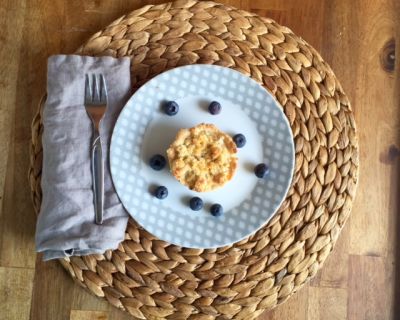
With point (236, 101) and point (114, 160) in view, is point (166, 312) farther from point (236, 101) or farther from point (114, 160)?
point (236, 101)

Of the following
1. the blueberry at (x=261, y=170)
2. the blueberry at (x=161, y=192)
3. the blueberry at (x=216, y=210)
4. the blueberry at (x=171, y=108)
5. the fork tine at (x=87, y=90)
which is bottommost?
the blueberry at (x=216, y=210)

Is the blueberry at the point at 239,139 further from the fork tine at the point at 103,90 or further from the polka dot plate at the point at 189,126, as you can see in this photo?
the fork tine at the point at 103,90

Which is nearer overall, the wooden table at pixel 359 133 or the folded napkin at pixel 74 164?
the folded napkin at pixel 74 164

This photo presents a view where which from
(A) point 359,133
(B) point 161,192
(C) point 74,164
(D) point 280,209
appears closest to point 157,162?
(B) point 161,192

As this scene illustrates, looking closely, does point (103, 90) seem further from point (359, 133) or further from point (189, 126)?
point (359, 133)

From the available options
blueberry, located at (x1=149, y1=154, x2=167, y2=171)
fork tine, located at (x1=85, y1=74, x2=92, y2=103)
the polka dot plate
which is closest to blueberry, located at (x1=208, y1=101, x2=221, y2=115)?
the polka dot plate

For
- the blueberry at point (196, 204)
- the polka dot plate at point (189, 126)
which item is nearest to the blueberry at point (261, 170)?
the polka dot plate at point (189, 126)
